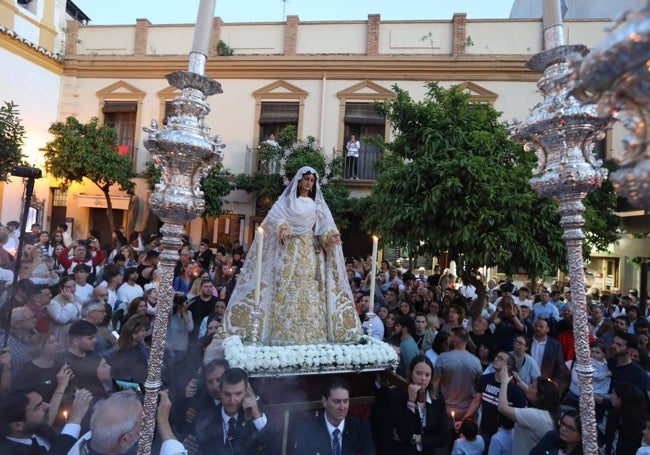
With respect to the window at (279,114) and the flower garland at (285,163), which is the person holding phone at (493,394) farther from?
the window at (279,114)

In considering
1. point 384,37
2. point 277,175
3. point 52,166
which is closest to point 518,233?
point 277,175

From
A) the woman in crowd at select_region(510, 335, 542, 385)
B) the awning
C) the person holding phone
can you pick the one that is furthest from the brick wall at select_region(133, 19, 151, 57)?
the person holding phone

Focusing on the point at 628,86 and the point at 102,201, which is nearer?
the point at 628,86

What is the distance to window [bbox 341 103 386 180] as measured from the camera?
46.8ft

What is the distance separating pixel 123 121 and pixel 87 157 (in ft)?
10.1

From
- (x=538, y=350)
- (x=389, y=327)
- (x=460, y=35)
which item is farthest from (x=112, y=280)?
(x=460, y=35)

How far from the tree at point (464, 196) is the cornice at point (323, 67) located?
271 inches

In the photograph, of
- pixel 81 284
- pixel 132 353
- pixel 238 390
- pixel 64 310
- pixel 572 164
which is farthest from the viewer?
pixel 81 284

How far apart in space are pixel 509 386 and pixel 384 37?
12500 millimetres

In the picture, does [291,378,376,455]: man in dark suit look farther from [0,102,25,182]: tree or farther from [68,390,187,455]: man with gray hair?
[0,102,25,182]: tree

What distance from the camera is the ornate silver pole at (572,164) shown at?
6.36ft

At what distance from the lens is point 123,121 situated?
51.2 feet

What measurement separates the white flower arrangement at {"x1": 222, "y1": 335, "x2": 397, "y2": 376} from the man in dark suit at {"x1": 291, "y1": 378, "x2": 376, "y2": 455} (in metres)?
0.36

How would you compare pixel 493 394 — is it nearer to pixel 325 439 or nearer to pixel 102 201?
pixel 325 439
